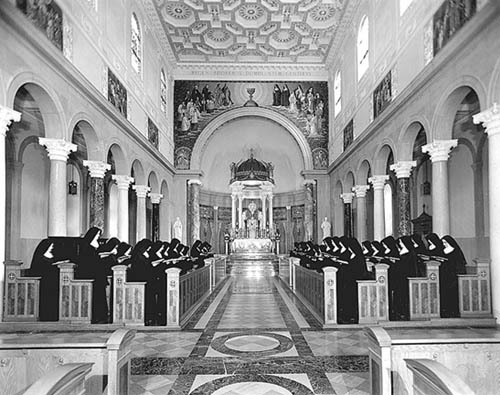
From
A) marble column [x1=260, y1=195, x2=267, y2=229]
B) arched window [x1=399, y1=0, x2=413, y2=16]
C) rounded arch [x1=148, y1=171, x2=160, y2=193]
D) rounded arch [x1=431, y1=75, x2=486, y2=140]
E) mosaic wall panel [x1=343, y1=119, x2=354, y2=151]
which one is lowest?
marble column [x1=260, y1=195, x2=267, y2=229]

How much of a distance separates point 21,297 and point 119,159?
7068 mm

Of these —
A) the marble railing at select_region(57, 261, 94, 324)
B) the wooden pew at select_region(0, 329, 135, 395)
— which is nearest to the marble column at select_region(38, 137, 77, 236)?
the marble railing at select_region(57, 261, 94, 324)

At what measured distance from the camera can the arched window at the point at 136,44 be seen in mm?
14797

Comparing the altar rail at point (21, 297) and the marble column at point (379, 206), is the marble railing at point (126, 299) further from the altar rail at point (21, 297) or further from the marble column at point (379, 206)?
the marble column at point (379, 206)

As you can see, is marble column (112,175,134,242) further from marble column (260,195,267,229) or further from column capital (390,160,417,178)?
marble column (260,195,267,229)


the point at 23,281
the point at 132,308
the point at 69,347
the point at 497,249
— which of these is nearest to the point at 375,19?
the point at 497,249

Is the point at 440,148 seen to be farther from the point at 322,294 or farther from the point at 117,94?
the point at 117,94

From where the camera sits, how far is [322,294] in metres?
8.07

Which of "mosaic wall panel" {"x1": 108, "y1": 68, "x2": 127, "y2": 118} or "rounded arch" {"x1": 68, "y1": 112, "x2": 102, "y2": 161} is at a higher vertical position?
"mosaic wall panel" {"x1": 108, "y1": 68, "x2": 127, "y2": 118}

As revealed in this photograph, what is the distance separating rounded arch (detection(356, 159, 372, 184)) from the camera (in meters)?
15.7

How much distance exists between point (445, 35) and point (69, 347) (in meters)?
8.96

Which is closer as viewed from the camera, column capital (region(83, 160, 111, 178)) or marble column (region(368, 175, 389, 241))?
column capital (region(83, 160, 111, 178))

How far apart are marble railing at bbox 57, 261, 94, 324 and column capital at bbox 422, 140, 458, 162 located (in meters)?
7.53

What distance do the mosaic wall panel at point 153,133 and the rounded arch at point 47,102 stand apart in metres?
7.83
